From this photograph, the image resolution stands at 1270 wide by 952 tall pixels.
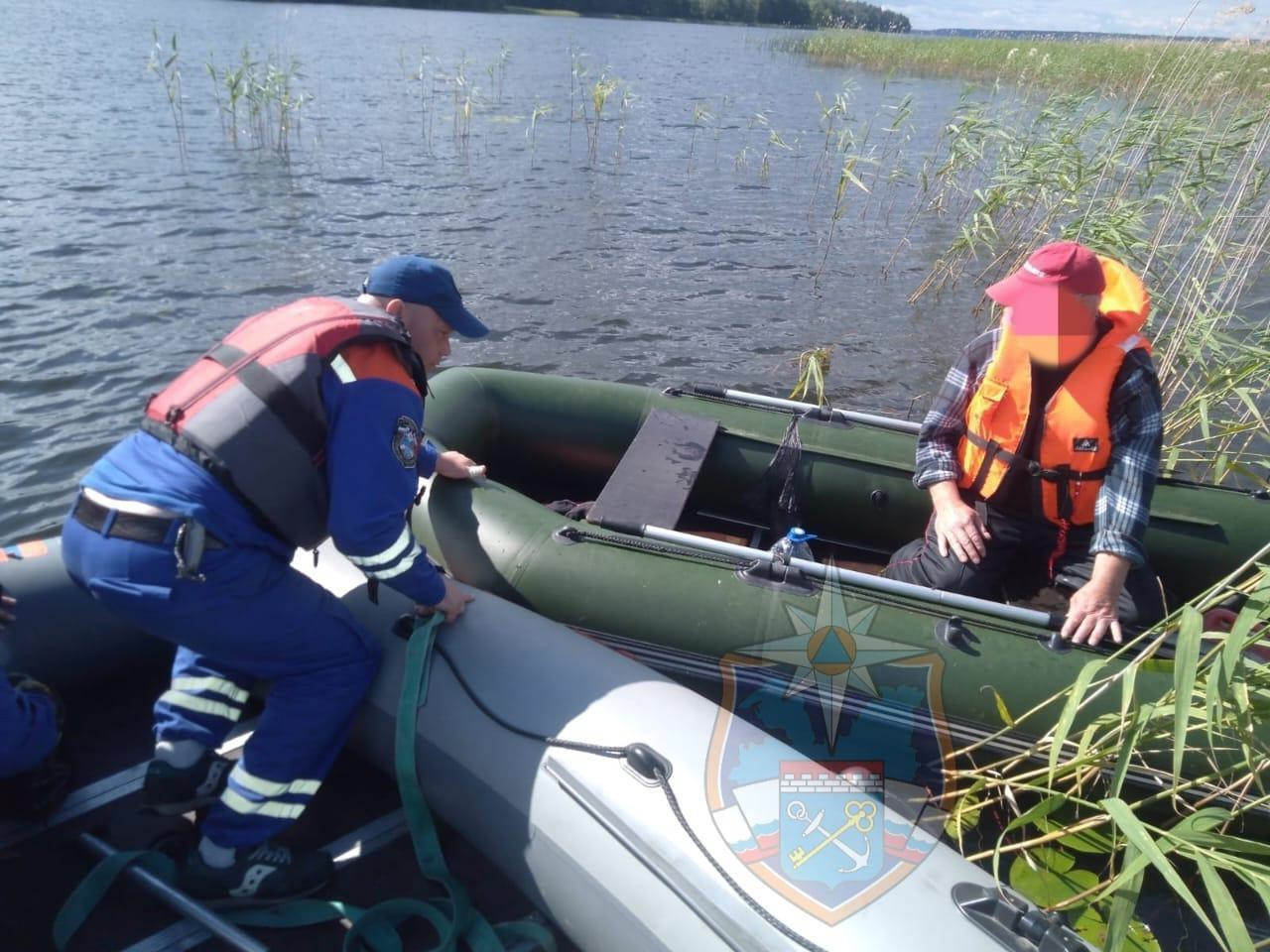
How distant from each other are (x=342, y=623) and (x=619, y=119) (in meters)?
12.0

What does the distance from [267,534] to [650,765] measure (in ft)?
3.06

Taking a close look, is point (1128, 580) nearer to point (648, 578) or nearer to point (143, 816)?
point (648, 578)

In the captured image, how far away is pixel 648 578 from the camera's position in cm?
249

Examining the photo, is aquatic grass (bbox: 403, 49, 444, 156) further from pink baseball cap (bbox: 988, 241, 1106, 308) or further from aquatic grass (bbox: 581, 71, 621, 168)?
pink baseball cap (bbox: 988, 241, 1106, 308)

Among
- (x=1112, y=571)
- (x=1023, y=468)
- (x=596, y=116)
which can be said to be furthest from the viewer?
(x=596, y=116)

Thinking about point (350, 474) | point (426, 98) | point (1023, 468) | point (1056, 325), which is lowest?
point (1023, 468)

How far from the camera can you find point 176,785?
196cm

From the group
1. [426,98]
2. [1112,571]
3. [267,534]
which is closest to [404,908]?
[267,534]

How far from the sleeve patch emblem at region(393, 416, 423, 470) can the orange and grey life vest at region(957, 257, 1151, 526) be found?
1.66 meters

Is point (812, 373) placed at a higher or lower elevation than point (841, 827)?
lower

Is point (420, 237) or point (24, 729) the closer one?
point (24, 729)

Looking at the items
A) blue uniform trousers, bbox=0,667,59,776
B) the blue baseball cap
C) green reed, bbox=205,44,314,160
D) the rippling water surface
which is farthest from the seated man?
green reed, bbox=205,44,314,160

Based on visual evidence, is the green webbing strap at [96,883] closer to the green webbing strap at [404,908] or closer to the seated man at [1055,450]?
the green webbing strap at [404,908]

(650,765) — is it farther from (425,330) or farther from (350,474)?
(425,330)
